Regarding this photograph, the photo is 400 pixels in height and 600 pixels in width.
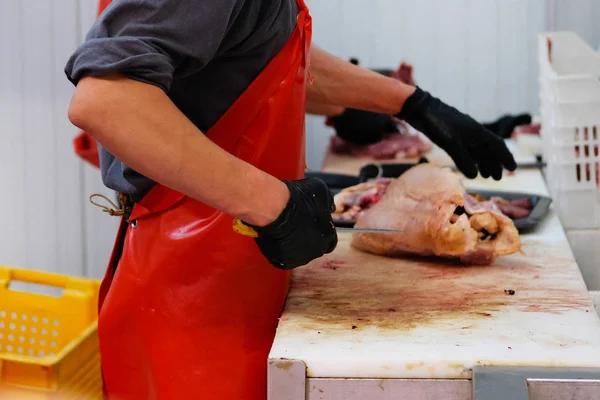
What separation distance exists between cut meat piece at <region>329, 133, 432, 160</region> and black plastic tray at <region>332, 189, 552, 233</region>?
0.88m

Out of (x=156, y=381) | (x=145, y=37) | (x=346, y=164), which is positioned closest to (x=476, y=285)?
(x=156, y=381)

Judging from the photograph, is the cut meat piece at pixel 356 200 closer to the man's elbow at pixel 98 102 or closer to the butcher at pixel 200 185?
the butcher at pixel 200 185

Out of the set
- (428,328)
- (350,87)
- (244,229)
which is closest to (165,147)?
(244,229)

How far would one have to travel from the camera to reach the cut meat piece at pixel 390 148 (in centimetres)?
357

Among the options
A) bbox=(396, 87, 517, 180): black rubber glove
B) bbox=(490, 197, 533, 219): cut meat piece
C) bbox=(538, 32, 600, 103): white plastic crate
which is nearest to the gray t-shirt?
bbox=(396, 87, 517, 180): black rubber glove

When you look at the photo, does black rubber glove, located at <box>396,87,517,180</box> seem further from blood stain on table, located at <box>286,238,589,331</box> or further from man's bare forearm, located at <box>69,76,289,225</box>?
man's bare forearm, located at <box>69,76,289,225</box>

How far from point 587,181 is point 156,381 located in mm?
1443

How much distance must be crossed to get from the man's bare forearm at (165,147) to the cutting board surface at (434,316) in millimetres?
268

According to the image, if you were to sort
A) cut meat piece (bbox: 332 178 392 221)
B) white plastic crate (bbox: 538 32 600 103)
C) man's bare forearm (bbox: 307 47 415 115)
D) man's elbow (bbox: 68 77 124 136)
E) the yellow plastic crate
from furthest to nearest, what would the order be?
1. white plastic crate (bbox: 538 32 600 103)
2. cut meat piece (bbox: 332 178 392 221)
3. man's bare forearm (bbox: 307 47 415 115)
4. the yellow plastic crate
5. man's elbow (bbox: 68 77 124 136)

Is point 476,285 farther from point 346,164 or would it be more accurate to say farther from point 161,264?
point 346,164

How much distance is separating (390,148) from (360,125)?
0.19 metres

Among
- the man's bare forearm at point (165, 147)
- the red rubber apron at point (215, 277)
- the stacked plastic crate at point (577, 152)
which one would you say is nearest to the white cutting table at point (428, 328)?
the red rubber apron at point (215, 277)

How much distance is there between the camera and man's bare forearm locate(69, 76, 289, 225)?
4.09ft

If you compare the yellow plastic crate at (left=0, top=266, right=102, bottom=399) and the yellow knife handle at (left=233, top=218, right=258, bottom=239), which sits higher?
the yellow knife handle at (left=233, top=218, right=258, bottom=239)
